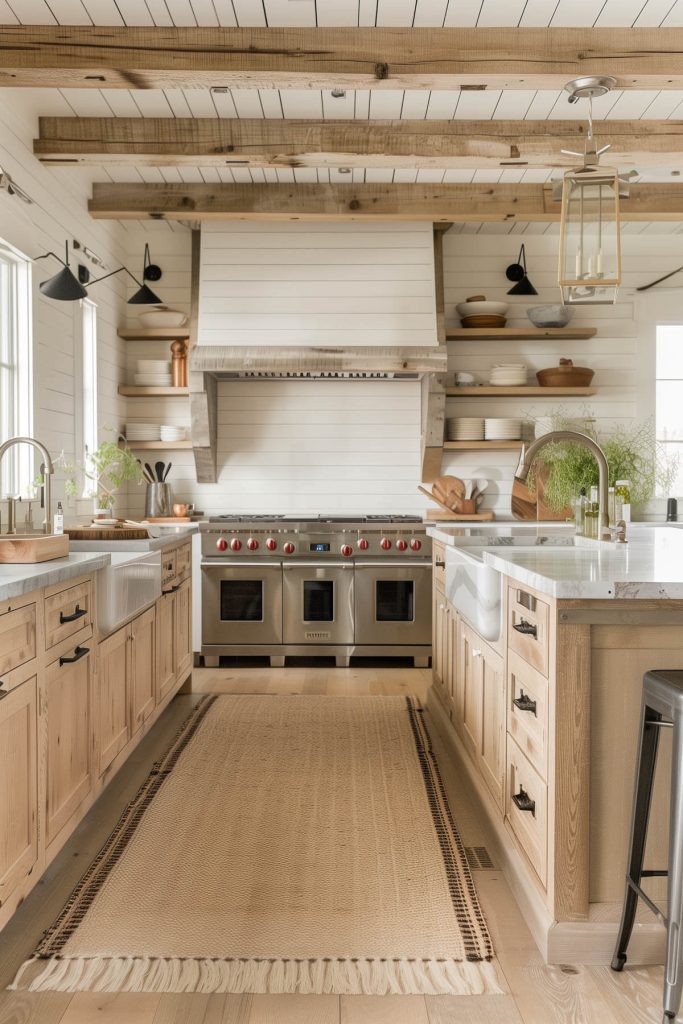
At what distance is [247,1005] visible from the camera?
180 centimetres

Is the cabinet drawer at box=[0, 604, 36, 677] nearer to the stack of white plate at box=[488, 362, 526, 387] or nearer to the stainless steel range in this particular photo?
the stainless steel range

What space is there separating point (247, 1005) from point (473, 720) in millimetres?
1449

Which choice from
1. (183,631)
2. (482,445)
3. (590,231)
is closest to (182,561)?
(183,631)

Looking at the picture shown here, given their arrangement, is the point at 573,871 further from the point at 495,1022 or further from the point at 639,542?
the point at 639,542

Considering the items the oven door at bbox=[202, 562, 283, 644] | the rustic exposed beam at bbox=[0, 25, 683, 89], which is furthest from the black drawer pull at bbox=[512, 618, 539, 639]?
the oven door at bbox=[202, 562, 283, 644]

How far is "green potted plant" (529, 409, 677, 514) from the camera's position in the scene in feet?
15.2

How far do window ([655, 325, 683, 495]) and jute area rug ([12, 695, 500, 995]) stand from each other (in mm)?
3217

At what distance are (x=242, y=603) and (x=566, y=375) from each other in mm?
2627

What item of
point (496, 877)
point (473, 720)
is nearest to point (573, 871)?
point (496, 877)

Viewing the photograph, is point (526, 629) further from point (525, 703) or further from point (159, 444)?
point (159, 444)

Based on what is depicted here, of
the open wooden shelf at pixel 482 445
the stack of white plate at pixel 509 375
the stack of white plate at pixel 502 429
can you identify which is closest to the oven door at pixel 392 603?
the open wooden shelf at pixel 482 445

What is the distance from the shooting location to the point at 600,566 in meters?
2.15

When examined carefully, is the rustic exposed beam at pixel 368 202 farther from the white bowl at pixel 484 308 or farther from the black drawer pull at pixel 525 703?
the black drawer pull at pixel 525 703

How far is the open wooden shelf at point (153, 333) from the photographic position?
5.56 meters
